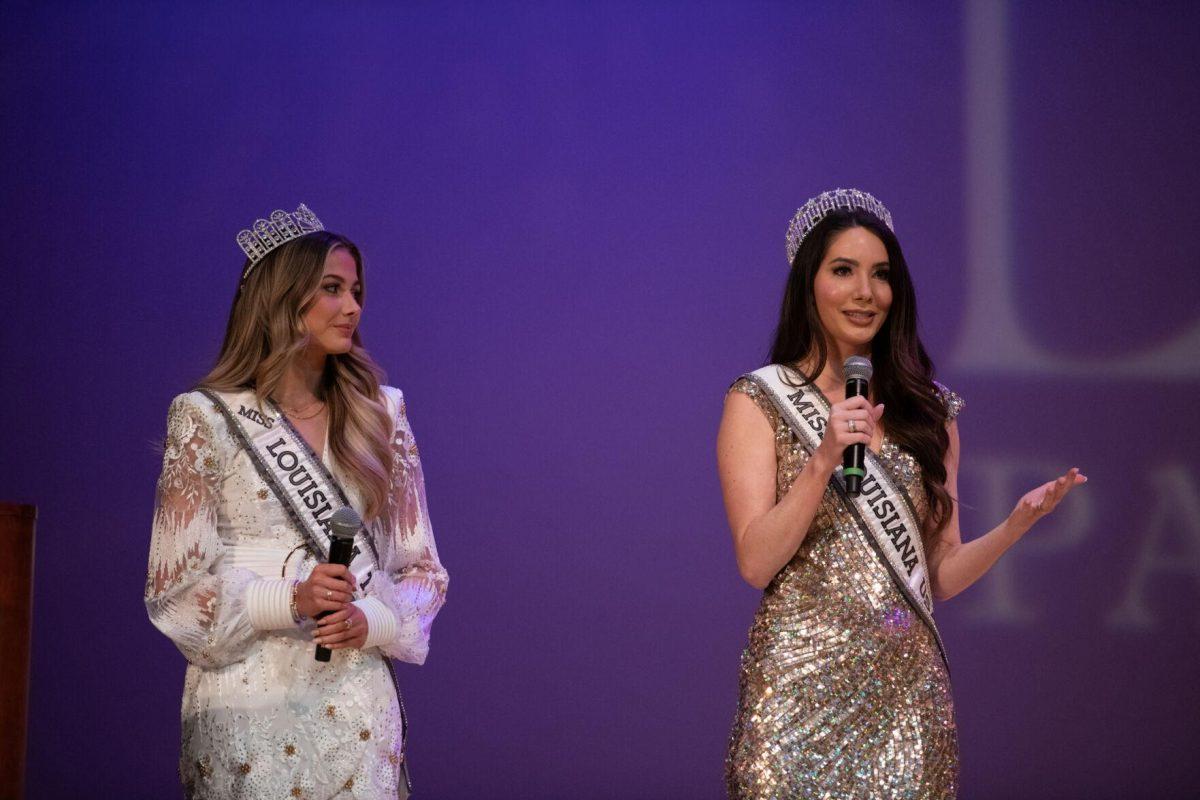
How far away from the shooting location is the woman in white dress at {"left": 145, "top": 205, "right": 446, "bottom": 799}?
7.75 feet

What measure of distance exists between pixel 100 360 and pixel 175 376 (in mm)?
226

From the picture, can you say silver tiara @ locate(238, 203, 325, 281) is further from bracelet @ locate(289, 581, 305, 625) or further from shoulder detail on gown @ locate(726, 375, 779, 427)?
shoulder detail on gown @ locate(726, 375, 779, 427)

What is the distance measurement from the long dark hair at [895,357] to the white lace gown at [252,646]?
88 centimetres

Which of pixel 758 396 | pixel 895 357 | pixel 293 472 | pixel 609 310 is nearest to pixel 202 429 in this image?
pixel 293 472

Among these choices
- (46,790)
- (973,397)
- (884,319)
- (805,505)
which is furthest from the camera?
(973,397)

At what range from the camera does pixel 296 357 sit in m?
2.64

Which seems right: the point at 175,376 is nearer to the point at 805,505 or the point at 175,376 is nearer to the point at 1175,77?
the point at 805,505

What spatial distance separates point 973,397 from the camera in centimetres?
464

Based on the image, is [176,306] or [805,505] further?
[176,306]

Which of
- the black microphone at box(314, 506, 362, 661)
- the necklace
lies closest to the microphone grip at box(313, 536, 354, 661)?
the black microphone at box(314, 506, 362, 661)

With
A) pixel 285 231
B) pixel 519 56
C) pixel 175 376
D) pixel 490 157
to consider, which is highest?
pixel 519 56

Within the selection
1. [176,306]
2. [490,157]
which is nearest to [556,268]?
[490,157]

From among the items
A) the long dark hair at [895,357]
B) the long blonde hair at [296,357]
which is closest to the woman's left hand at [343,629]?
the long blonde hair at [296,357]

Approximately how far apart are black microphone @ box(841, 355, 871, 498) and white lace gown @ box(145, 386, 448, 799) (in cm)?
82
